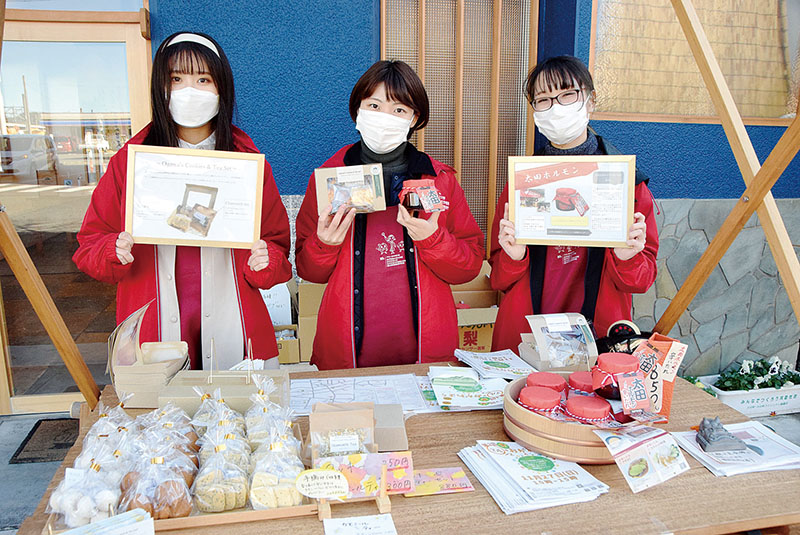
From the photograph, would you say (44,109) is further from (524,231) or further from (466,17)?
(524,231)

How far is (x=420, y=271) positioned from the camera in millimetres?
2320

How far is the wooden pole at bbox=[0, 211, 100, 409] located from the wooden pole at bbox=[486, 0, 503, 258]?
323 cm

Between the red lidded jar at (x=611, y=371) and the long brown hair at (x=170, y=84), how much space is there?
65.8 inches

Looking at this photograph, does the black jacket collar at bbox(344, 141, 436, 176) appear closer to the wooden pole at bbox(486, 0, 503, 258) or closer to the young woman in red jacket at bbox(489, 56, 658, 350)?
the young woman in red jacket at bbox(489, 56, 658, 350)

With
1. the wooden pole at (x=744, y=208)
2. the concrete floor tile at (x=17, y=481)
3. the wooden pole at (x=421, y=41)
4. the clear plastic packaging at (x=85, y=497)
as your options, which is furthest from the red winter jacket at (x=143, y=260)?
the wooden pole at (x=421, y=41)

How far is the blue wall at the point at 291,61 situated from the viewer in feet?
13.1

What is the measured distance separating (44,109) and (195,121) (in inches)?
108

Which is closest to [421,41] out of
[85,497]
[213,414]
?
[213,414]

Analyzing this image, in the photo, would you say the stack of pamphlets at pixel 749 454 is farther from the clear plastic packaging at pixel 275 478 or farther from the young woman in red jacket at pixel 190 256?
the young woman in red jacket at pixel 190 256

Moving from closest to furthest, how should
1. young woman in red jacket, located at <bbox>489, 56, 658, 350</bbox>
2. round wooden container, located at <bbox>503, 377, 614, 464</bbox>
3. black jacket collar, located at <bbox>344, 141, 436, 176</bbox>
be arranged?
round wooden container, located at <bbox>503, 377, 614, 464</bbox>, young woman in red jacket, located at <bbox>489, 56, 658, 350</bbox>, black jacket collar, located at <bbox>344, 141, 436, 176</bbox>

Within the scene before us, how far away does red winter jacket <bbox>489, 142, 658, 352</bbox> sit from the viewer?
216 centimetres

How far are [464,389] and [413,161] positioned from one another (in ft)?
3.55

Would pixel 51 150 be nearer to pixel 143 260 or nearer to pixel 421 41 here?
pixel 143 260

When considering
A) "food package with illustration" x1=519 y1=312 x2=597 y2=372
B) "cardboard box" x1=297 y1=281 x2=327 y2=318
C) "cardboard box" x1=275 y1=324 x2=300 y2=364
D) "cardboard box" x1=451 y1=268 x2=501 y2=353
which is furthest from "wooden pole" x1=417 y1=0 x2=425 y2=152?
"food package with illustration" x1=519 y1=312 x2=597 y2=372
